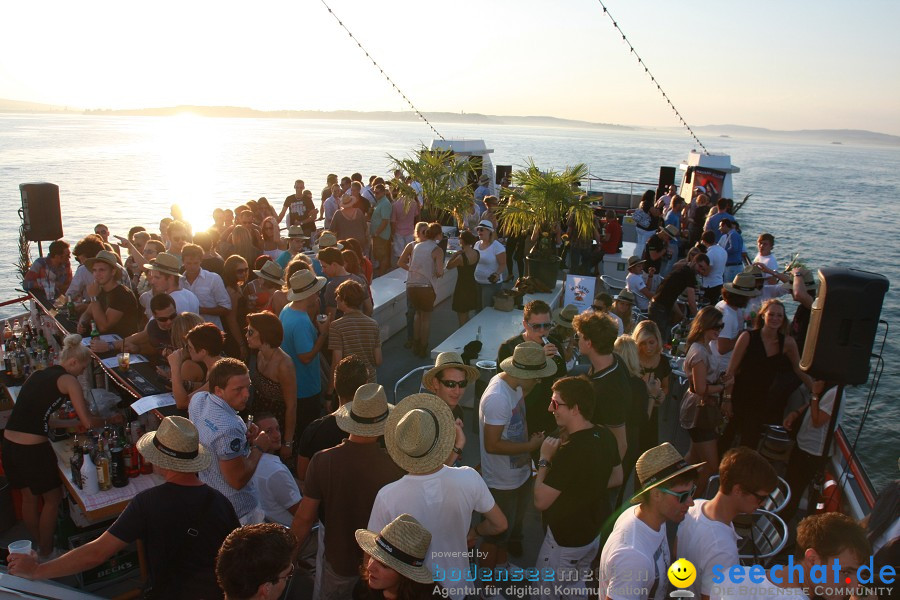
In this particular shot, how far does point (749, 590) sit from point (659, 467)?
22.7 inches

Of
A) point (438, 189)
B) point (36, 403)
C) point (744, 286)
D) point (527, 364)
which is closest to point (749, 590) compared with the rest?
point (527, 364)

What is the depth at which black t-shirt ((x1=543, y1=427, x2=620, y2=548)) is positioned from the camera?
10.4ft

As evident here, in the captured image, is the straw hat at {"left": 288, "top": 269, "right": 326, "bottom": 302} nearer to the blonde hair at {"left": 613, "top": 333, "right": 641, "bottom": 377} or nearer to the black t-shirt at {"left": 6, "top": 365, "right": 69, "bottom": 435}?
A: the black t-shirt at {"left": 6, "top": 365, "right": 69, "bottom": 435}

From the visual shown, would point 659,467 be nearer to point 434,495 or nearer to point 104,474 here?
point 434,495

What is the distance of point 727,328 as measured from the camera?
18.6 ft

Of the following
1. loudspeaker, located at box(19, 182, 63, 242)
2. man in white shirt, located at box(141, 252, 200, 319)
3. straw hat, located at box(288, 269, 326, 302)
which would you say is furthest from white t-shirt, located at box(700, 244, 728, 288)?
loudspeaker, located at box(19, 182, 63, 242)

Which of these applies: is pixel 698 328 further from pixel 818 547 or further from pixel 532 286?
pixel 532 286

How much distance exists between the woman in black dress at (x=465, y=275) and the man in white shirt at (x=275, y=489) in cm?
417

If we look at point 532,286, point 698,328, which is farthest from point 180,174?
point 698,328

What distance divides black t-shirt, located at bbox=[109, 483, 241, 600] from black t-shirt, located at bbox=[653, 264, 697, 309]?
18.8 feet

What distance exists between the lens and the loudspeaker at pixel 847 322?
4277 mm

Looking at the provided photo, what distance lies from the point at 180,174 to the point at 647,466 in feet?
210

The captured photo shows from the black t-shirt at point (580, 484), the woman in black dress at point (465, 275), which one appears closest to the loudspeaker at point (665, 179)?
the woman in black dress at point (465, 275)

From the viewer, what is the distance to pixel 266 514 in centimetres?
368
